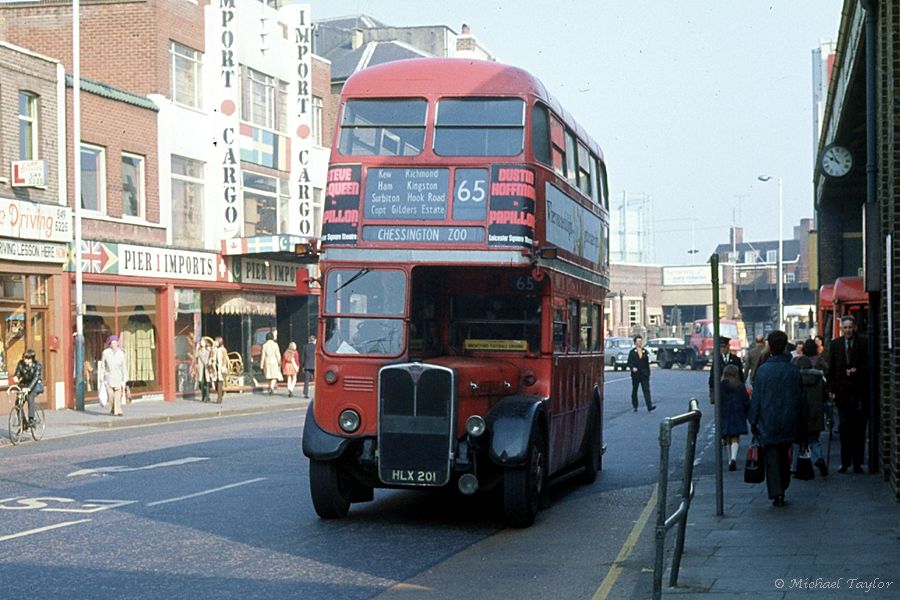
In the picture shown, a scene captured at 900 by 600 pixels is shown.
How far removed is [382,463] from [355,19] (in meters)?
69.3

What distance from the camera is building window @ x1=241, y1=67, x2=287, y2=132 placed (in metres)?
41.4

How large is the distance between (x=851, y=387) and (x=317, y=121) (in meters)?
33.9

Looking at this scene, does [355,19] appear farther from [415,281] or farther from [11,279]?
[415,281]

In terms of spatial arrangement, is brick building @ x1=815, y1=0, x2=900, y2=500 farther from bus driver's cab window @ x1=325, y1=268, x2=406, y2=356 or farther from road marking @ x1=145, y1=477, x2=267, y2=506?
road marking @ x1=145, y1=477, x2=267, y2=506

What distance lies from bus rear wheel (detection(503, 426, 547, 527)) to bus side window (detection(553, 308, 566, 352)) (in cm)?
136

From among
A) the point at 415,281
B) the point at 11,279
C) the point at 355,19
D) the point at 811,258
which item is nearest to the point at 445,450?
the point at 415,281

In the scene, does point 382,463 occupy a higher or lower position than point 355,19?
lower

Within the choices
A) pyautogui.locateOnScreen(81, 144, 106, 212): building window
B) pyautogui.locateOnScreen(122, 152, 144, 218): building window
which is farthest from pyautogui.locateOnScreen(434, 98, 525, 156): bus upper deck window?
pyautogui.locateOnScreen(122, 152, 144, 218): building window

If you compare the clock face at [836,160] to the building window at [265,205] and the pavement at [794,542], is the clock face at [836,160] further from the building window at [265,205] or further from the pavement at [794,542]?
the building window at [265,205]

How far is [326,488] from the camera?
1234 cm

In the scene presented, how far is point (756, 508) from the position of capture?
12914 mm

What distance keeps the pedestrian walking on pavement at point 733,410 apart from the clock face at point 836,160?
10483 millimetres

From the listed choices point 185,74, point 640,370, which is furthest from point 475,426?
point 185,74

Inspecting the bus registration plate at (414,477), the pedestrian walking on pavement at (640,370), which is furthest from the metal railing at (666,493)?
the pedestrian walking on pavement at (640,370)
